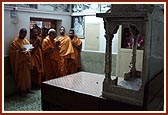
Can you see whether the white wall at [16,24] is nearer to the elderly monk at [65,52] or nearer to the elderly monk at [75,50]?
the elderly monk at [65,52]

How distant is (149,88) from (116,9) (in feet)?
2.43

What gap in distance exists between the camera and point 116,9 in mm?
1854

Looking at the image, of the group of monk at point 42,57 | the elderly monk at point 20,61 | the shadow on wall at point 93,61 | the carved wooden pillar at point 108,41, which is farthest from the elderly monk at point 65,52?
the carved wooden pillar at point 108,41

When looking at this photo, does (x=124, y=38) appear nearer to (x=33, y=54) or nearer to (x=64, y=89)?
(x=33, y=54)

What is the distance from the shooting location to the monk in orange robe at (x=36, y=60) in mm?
4258

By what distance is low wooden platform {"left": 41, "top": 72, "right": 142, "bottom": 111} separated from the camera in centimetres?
192

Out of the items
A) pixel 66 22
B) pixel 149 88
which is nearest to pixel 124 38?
pixel 66 22

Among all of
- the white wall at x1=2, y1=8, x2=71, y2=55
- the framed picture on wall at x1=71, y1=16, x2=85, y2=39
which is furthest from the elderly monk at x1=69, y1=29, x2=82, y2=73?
the white wall at x1=2, y1=8, x2=71, y2=55

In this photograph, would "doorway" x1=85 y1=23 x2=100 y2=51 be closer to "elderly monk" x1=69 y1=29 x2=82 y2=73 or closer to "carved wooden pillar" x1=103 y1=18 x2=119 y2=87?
"elderly monk" x1=69 y1=29 x2=82 y2=73

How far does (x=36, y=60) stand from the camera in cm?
427

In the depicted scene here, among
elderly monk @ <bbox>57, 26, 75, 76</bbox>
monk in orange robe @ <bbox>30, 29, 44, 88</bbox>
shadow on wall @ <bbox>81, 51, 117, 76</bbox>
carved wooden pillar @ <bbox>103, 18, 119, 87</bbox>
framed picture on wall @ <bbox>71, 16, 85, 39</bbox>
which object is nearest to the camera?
carved wooden pillar @ <bbox>103, 18, 119, 87</bbox>

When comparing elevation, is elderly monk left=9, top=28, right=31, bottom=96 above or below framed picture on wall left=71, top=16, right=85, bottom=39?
below

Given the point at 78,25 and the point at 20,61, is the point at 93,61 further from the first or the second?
the point at 20,61

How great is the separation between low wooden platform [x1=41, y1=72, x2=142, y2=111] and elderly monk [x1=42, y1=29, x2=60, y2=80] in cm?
176
